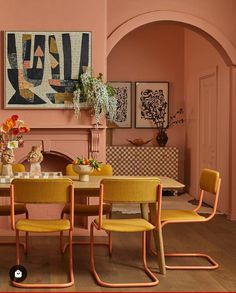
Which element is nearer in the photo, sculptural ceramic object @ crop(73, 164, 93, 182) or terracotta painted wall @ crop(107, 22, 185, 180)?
sculptural ceramic object @ crop(73, 164, 93, 182)

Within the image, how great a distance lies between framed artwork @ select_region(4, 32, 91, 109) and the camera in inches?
237

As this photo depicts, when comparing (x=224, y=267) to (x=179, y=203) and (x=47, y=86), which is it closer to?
(x=47, y=86)

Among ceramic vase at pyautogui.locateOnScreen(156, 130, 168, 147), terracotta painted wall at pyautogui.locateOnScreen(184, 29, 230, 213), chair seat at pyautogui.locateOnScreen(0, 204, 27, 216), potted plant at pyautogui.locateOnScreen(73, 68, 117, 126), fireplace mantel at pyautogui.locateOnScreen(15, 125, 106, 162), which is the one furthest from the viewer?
ceramic vase at pyautogui.locateOnScreen(156, 130, 168, 147)

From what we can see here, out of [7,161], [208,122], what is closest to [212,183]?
[7,161]

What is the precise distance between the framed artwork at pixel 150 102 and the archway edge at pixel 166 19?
328cm

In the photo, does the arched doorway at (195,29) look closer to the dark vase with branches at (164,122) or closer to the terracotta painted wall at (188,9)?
the terracotta painted wall at (188,9)

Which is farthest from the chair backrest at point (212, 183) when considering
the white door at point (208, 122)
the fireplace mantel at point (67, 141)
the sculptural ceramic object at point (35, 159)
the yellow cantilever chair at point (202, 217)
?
the white door at point (208, 122)

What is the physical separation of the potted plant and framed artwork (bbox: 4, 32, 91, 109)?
13cm

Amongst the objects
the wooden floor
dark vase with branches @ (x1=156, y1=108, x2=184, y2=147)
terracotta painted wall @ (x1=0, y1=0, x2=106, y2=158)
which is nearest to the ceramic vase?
dark vase with branches @ (x1=156, y1=108, x2=184, y2=147)

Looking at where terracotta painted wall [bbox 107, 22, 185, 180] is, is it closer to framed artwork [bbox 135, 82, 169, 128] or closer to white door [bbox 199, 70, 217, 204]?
framed artwork [bbox 135, 82, 169, 128]

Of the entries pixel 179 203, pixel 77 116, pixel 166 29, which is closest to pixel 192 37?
pixel 166 29

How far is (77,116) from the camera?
6078 mm

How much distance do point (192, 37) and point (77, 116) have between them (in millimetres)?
4503

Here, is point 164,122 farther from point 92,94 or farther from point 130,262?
point 130,262
